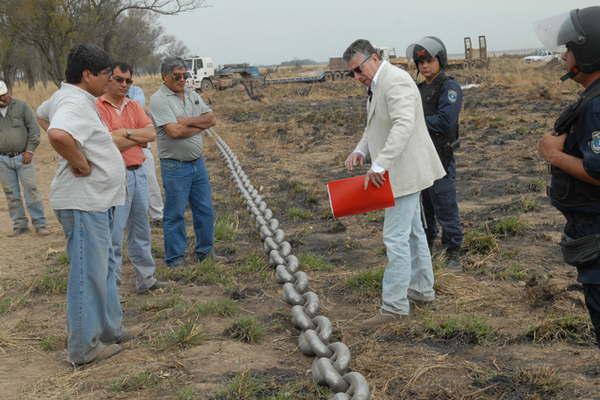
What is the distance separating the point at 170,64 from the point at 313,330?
290 centimetres

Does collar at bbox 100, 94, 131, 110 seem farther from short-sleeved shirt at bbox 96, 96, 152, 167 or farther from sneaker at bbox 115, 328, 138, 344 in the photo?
sneaker at bbox 115, 328, 138, 344

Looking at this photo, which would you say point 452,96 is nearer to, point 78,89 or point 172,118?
point 172,118

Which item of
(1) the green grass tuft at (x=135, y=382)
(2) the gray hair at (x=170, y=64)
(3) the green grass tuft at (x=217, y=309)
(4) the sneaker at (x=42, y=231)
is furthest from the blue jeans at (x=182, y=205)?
(4) the sneaker at (x=42, y=231)

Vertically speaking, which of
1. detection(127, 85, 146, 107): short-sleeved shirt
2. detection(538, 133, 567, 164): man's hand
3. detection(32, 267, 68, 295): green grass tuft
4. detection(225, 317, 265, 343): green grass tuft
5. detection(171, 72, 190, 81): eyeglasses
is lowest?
detection(225, 317, 265, 343): green grass tuft

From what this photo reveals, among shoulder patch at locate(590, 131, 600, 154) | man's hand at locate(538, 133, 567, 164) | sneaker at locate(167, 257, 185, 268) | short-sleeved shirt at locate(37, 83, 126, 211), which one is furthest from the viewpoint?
sneaker at locate(167, 257, 185, 268)

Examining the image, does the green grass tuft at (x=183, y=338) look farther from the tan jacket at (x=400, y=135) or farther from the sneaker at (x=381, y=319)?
the tan jacket at (x=400, y=135)

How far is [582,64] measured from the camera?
8.57 feet

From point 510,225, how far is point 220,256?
276 centimetres

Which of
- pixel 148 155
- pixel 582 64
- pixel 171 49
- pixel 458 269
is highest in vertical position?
pixel 171 49

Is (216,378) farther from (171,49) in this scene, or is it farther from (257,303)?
(171,49)

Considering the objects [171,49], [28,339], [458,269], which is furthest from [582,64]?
[171,49]

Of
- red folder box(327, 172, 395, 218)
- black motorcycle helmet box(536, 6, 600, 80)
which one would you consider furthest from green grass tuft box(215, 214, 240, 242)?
black motorcycle helmet box(536, 6, 600, 80)

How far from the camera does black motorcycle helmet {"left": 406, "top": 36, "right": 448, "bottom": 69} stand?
5.17 metres

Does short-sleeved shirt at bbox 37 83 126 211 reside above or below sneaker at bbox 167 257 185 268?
above
